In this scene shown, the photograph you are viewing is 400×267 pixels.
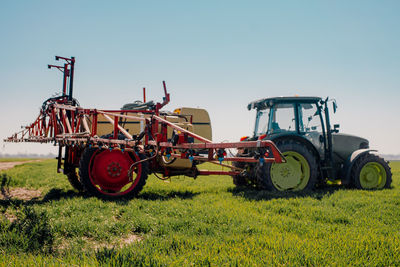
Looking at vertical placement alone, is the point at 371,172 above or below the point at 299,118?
below

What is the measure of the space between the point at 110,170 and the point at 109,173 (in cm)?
7

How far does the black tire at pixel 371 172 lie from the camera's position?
7582 millimetres

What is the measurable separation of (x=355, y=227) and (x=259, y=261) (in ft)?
6.68

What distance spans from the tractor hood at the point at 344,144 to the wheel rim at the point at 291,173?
154cm

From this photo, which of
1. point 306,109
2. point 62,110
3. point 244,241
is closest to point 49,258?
point 244,241

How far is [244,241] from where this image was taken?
3.35 m

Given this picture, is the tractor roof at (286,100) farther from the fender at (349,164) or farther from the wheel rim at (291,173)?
the fender at (349,164)

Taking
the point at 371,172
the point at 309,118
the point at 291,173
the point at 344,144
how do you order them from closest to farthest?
the point at 291,173 < the point at 309,118 < the point at 371,172 < the point at 344,144

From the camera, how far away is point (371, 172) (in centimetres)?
793

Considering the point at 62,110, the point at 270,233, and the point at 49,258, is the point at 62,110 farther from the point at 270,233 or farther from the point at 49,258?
the point at 270,233

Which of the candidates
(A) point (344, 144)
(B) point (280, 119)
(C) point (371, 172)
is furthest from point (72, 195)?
(C) point (371, 172)

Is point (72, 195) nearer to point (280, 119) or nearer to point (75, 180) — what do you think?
point (75, 180)

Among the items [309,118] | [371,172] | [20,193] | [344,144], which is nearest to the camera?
[20,193]

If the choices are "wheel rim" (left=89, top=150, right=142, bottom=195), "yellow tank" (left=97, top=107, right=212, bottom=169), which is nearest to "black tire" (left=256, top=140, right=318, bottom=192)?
"yellow tank" (left=97, top=107, right=212, bottom=169)
